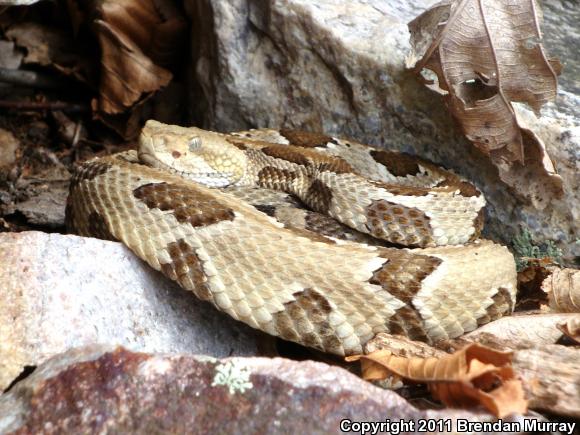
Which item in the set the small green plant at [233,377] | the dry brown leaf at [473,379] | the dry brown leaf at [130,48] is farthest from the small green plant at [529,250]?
the dry brown leaf at [130,48]

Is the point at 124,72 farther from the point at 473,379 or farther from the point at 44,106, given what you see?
the point at 473,379

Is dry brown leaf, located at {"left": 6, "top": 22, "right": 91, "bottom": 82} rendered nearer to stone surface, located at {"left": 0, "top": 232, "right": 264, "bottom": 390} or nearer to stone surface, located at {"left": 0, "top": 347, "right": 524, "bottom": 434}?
stone surface, located at {"left": 0, "top": 232, "right": 264, "bottom": 390}

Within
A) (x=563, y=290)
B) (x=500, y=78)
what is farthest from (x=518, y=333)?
(x=500, y=78)

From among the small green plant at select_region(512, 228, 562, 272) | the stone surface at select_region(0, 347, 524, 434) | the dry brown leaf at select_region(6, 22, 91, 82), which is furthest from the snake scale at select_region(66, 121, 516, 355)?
the dry brown leaf at select_region(6, 22, 91, 82)

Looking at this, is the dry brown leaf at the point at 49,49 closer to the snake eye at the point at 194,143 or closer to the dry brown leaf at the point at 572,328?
the snake eye at the point at 194,143

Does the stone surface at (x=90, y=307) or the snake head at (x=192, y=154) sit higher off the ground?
the snake head at (x=192, y=154)

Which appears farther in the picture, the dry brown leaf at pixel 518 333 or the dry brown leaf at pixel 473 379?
the dry brown leaf at pixel 518 333

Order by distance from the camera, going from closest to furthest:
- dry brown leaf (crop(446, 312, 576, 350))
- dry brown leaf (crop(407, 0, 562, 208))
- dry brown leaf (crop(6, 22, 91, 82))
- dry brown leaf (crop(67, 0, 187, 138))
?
dry brown leaf (crop(446, 312, 576, 350)) → dry brown leaf (crop(407, 0, 562, 208)) → dry brown leaf (crop(67, 0, 187, 138)) → dry brown leaf (crop(6, 22, 91, 82))
